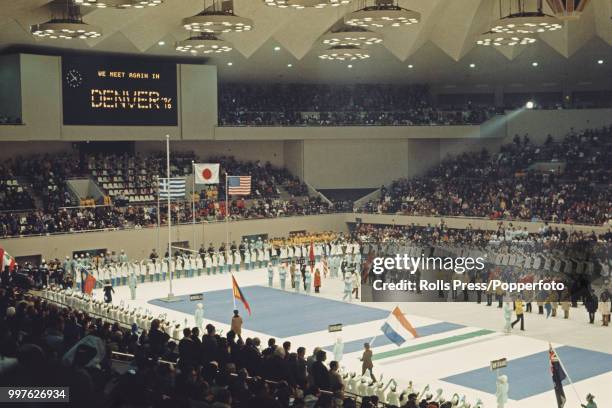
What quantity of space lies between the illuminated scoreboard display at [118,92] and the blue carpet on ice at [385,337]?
2306cm

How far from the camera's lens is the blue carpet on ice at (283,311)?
26.8 metres

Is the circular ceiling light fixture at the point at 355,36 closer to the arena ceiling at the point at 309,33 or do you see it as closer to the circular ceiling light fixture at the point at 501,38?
the arena ceiling at the point at 309,33

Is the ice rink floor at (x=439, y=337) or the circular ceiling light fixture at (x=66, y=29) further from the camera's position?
the circular ceiling light fixture at (x=66, y=29)

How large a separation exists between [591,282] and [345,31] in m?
14.0

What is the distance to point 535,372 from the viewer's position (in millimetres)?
20750

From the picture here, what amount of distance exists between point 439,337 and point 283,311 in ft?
22.3

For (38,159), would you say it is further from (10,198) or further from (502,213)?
(502,213)

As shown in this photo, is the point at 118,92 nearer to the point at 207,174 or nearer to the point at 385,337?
the point at 207,174

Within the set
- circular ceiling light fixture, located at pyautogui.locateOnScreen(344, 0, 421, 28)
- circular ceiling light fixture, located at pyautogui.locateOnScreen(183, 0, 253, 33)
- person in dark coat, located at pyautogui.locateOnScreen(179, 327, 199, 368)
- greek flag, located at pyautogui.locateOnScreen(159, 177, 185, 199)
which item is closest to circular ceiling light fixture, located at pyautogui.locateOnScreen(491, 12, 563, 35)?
circular ceiling light fixture, located at pyautogui.locateOnScreen(344, 0, 421, 28)

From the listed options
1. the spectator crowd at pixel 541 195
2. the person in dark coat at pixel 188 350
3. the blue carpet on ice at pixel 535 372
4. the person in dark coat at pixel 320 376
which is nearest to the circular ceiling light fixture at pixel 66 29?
the blue carpet on ice at pixel 535 372

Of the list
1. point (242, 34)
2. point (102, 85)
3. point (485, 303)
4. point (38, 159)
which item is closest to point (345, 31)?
point (242, 34)

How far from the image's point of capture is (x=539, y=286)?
92.9 ft

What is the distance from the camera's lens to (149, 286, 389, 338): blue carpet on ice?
88.0 ft

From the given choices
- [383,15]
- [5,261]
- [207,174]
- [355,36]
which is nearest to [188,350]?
[5,261]
